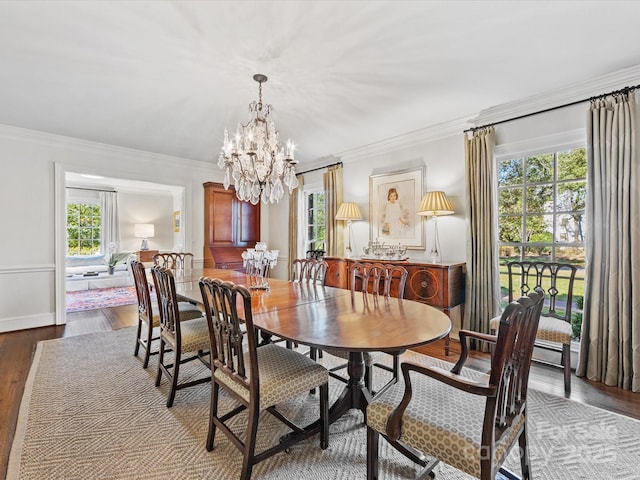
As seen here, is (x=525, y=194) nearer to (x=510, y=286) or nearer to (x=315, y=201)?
(x=510, y=286)

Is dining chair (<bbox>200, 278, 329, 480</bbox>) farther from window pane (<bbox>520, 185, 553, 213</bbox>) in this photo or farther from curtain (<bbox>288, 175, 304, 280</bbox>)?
curtain (<bbox>288, 175, 304, 280</bbox>)

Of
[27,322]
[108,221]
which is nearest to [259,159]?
[27,322]

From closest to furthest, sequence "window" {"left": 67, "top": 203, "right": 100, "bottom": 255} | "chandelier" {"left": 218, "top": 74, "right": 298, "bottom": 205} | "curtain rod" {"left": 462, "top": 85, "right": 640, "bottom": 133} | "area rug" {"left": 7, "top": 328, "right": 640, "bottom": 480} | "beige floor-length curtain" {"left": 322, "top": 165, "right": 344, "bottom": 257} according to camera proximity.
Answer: "area rug" {"left": 7, "top": 328, "right": 640, "bottom": 480} < "curtain rod" {"left": 462, "top": 85, "right": 640, "bottom": 133} < "chandelier" {"left": 218, "top": 74, "right": 298, "bottom": 205} < "beige floor-length curtain" {"left": 322, "top": 165, "right": 344, "bottom": 257} < "window" {"left": 67, "top": 203, "right": 100, "bottom": 255}

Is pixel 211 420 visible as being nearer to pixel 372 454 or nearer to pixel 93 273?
pixel 372 454

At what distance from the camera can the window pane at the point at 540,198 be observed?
3.08 meters

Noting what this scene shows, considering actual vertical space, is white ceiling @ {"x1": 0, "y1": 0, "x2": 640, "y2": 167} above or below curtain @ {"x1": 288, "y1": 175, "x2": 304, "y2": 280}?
above

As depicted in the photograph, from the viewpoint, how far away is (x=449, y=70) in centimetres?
247

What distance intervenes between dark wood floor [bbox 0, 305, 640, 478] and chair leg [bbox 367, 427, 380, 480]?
182cm

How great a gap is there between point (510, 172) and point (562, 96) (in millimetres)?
791

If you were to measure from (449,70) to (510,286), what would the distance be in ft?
6.74

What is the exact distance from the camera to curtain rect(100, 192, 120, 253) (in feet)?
27.4

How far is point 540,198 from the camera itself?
313cm

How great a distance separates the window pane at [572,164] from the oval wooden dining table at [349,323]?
85.6 inches

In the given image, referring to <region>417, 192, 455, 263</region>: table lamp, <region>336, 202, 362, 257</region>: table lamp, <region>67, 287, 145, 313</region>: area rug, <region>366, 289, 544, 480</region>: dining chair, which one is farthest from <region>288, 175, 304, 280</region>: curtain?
<region>366, 289, 544, 480</region>: dining chair
